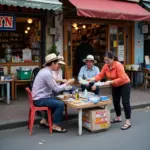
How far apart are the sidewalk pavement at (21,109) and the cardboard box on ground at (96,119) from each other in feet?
3.95

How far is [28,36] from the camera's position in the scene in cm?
1109

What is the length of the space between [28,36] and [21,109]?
4.34 m

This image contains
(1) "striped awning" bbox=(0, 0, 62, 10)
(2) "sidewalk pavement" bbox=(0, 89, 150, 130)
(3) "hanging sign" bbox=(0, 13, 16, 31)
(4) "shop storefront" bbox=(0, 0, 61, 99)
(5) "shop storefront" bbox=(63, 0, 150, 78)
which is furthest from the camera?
(5) "shop storefront" bbox=(63, 0, 150, 78)

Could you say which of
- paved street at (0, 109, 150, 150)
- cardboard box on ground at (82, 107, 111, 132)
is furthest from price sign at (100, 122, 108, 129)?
paved street at (0, 109, 150, 150)

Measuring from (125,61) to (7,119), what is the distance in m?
7.04

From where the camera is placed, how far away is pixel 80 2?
9148 millimetres

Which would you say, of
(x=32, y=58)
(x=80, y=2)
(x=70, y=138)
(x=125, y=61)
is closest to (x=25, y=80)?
(x=32, y=58)

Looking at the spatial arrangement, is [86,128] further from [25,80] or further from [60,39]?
[60,39]

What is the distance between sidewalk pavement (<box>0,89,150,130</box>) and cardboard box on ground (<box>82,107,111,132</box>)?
3.95 feet

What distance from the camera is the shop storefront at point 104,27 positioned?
9078 millimetres

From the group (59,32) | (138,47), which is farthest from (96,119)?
(138,47)

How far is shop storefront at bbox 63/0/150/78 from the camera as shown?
9078 millimetres

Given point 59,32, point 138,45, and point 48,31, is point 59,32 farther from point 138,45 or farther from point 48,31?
point 138,45

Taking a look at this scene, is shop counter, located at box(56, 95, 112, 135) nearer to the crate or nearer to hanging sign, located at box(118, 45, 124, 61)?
the crate
